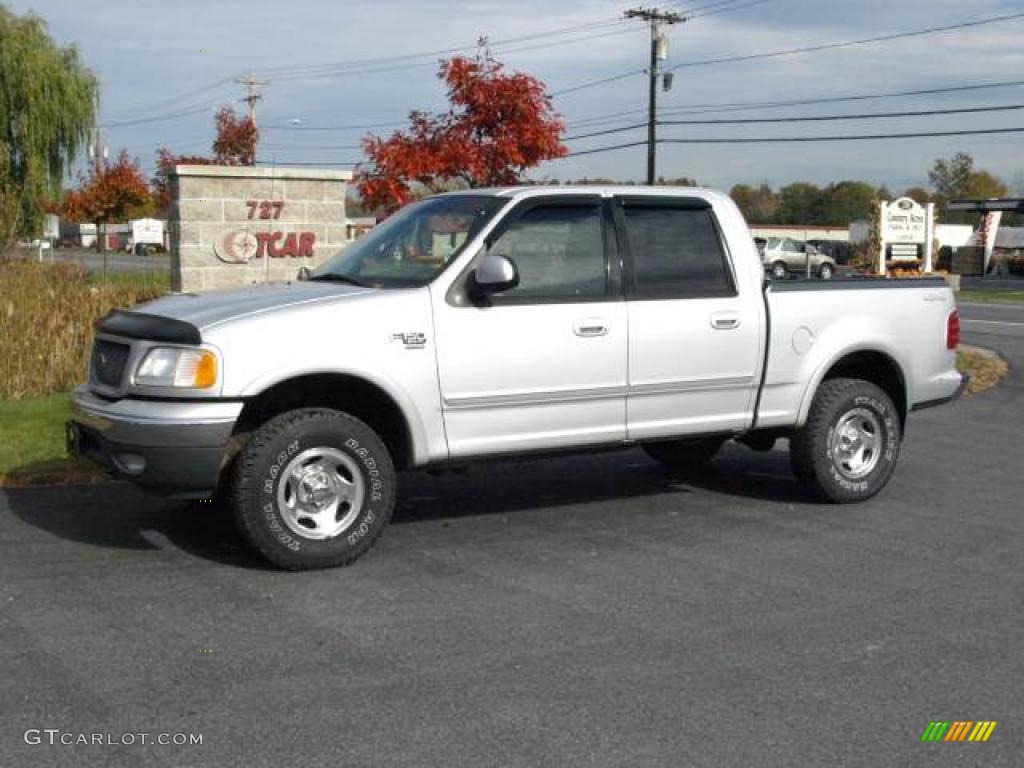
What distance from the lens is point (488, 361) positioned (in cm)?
677

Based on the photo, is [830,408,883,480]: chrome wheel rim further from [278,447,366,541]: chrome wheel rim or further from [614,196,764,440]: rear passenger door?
[278,447,366,541]: chrome wheel rim

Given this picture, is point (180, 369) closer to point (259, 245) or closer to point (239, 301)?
point (239, 301)

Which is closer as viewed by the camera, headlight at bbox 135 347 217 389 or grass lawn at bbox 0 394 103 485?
headlight at bbox 135 347 217 389

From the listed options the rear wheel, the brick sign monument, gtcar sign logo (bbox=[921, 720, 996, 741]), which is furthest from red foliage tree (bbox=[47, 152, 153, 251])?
gtcar sign logo (bbox=[921, 720, 996, 741])

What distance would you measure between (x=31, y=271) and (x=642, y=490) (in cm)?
970

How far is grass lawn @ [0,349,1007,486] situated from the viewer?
8.55 m

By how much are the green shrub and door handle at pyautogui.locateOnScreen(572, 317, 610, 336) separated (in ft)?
20.0

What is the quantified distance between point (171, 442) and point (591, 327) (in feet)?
7.84

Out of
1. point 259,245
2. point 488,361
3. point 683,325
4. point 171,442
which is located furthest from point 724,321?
point 259,245

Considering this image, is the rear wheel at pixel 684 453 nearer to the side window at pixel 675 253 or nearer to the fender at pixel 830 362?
the fender at pixel 830 362

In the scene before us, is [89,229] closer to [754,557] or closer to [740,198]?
[740,198]

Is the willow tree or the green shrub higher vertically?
the willow tree

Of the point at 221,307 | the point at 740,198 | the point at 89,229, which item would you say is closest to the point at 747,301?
the point at 221,307

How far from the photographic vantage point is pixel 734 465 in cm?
966
